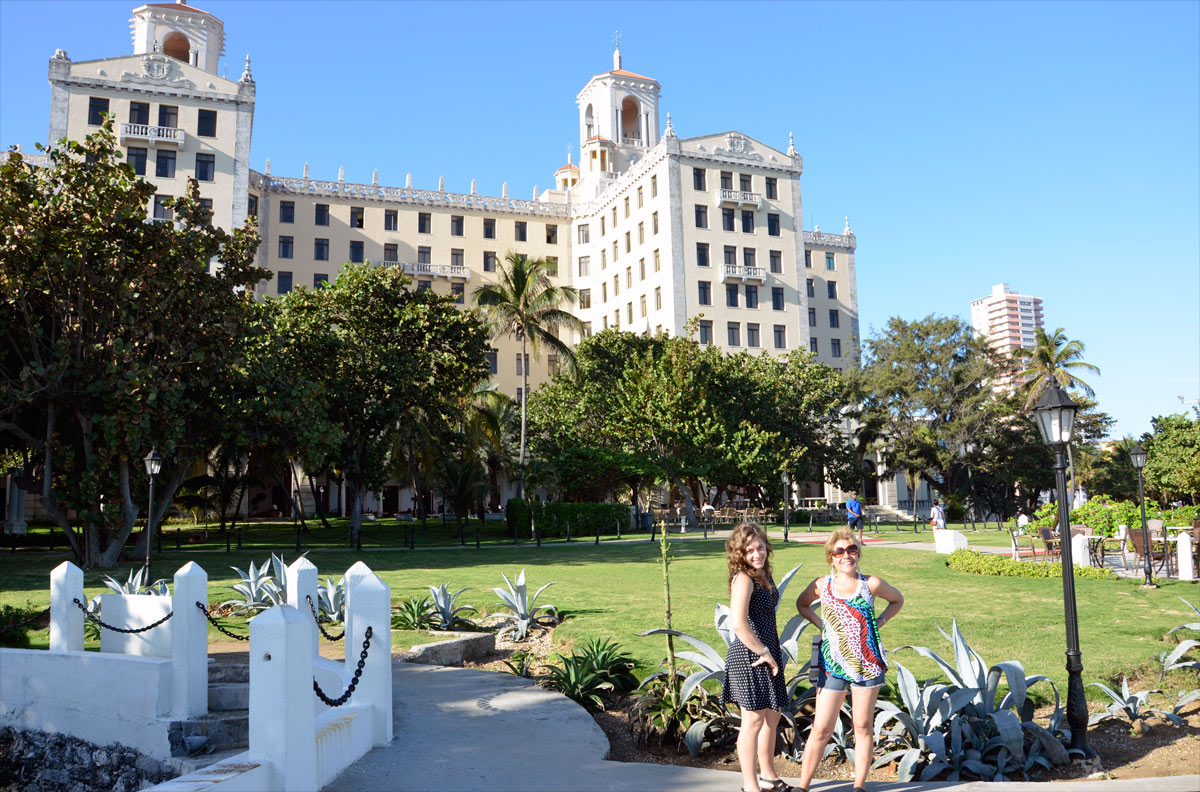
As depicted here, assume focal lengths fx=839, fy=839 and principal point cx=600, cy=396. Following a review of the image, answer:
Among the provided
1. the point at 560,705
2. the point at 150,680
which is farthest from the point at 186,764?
the point at 560,705

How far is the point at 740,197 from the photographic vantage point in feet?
183

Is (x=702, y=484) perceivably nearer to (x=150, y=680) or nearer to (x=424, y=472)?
(x=424, y=472)

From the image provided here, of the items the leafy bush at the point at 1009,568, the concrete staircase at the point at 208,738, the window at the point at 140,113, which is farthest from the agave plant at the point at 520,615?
the window at the point at 140,113

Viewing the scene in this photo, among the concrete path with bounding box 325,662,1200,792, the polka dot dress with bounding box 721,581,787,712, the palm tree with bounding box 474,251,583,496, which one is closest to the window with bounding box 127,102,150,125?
the palm tree with bounding box 474,251,583,496

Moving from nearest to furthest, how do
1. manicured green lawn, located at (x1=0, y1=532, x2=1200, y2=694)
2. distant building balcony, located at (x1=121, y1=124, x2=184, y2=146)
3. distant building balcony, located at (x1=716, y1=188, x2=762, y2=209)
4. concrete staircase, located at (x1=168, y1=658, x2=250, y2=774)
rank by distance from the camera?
concrete staircase, located at (x1=168, y1=658, x2=250, y2=774) < manicured green lawn, located at (x1=0, y1=532, x2=1200, y2=694) < distant building balcony, located at (x1=121, y1=124, x2=184, y2=146) < distant building balcony, located at (x1=716, y1=188, x2=762, y2=209)

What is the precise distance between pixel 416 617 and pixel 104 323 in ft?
46.6

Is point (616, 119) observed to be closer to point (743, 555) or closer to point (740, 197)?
point (740, 197)

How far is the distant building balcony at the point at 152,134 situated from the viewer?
153ft

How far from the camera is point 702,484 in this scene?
44969 millimetres

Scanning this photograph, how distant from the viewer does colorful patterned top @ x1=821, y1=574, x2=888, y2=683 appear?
5.04 meters

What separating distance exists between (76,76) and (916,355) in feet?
167

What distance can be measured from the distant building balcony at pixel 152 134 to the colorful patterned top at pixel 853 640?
51.8 meters

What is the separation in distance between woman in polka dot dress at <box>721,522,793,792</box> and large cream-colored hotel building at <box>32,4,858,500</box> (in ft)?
146

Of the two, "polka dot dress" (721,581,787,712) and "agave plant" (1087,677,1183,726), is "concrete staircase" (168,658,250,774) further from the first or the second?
"agave plant" (1087,677,1183,726)
